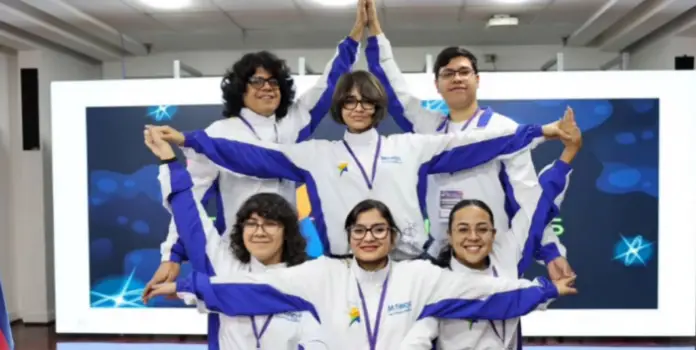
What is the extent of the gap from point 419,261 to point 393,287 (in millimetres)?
164

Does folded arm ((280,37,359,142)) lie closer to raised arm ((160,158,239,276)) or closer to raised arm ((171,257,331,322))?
raised arm ((160,158,239,276))

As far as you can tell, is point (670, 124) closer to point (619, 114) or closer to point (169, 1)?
point (619, 114)

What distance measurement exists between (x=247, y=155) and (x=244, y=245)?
36cm

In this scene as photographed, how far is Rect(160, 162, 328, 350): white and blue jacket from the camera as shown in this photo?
2287 mm

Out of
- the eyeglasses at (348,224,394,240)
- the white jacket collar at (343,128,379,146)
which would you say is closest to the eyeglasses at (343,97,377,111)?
the white jacket collar at (343,128,379,146)

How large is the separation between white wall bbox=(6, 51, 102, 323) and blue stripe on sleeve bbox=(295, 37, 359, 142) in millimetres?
4814

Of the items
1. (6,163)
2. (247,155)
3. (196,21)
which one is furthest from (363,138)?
(6,163)

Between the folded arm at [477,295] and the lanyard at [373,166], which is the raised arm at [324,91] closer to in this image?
the lanyard at [373,166]

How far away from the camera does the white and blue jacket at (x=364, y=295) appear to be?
2145mm

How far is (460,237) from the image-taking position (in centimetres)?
235

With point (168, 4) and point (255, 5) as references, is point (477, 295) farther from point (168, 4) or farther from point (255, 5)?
point (168, 4)

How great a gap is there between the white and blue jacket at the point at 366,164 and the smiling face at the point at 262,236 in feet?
0.66

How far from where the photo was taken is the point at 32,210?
6.62 meters

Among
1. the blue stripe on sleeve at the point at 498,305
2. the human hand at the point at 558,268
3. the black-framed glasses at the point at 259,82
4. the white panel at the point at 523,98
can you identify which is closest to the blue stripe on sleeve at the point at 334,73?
the black-framed glasses at the point at 259,82
